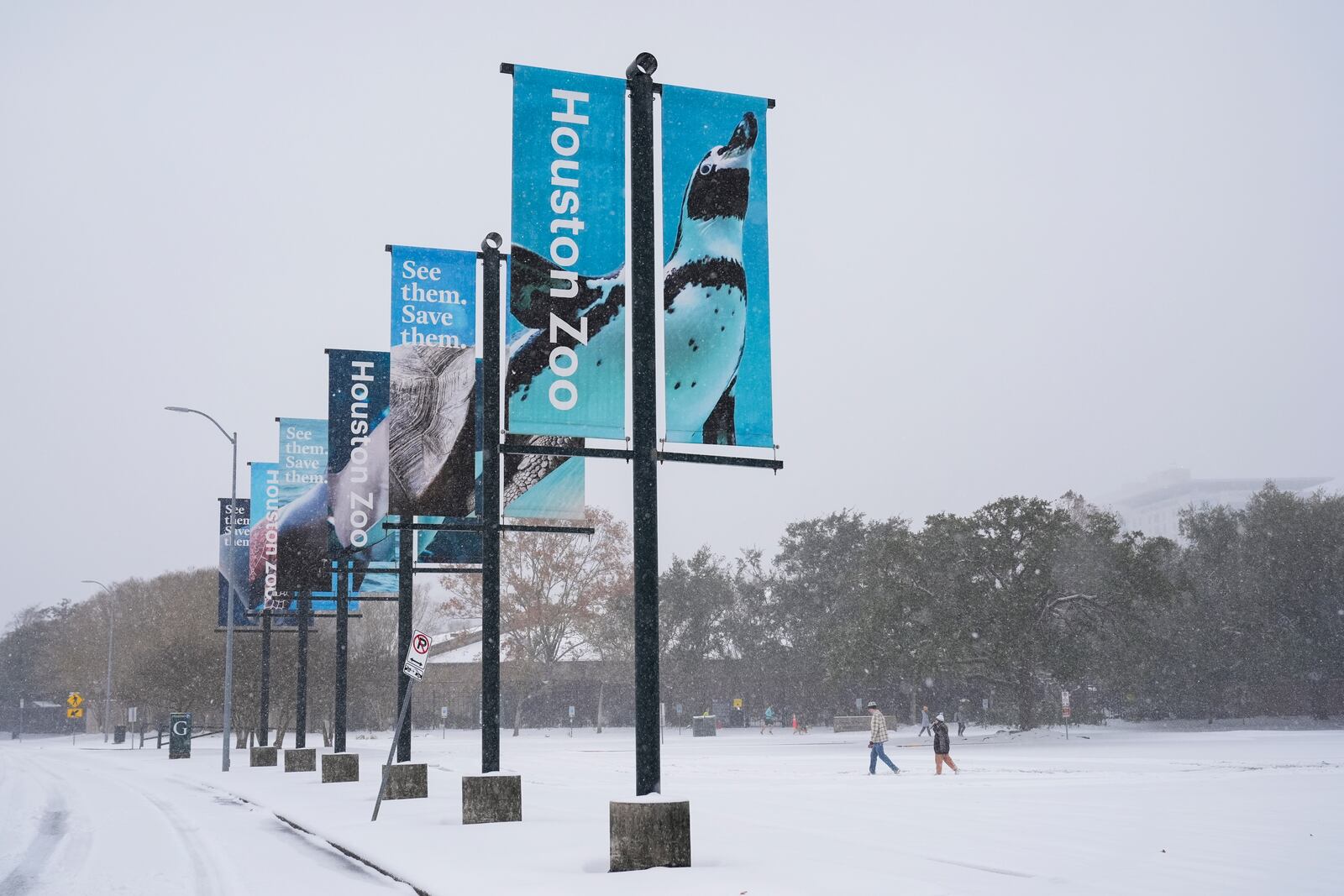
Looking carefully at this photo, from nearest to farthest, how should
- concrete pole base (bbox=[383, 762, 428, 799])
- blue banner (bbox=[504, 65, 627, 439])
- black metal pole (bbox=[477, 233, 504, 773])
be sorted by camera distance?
blue banner (bbox=[504, 65, 627, 439])
black metal pole (bbox=[477, 233, 504, 773])
concrete pole base (bbox=[383, 762, 428, 799])

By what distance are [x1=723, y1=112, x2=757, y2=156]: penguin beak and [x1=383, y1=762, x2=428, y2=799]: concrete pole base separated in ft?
44.9

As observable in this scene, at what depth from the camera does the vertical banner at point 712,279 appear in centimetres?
1286

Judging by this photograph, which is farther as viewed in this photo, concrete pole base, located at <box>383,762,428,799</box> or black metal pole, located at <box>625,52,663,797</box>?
concrete pole base, located at <box>383,762,428,799</box>

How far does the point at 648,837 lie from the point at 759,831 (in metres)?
4.41

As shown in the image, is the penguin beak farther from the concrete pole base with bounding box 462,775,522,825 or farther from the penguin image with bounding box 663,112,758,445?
the concrete pole base with bounding box 462,775,522,825

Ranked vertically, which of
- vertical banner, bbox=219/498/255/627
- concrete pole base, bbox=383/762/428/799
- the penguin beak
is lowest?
concrete pole base, bbox=383/762/428/799

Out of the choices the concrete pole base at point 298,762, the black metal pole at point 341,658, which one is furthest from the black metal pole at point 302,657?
the black metal pole at point 341,658

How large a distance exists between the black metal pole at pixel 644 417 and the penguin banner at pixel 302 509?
1776 centimetres

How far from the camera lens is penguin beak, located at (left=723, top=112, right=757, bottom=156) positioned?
1320 cm

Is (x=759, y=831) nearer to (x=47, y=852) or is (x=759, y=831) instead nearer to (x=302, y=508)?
(x=47, y=852)

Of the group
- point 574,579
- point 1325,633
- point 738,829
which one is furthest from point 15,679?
point 738,829

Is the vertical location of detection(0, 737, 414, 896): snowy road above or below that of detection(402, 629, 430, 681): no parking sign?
below

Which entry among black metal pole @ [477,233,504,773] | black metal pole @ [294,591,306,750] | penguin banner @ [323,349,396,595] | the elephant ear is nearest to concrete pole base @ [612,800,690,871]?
the elephant ear

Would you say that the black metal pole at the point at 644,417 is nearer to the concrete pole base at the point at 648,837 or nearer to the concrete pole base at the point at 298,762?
the concrete pole base at the point at 648,837
